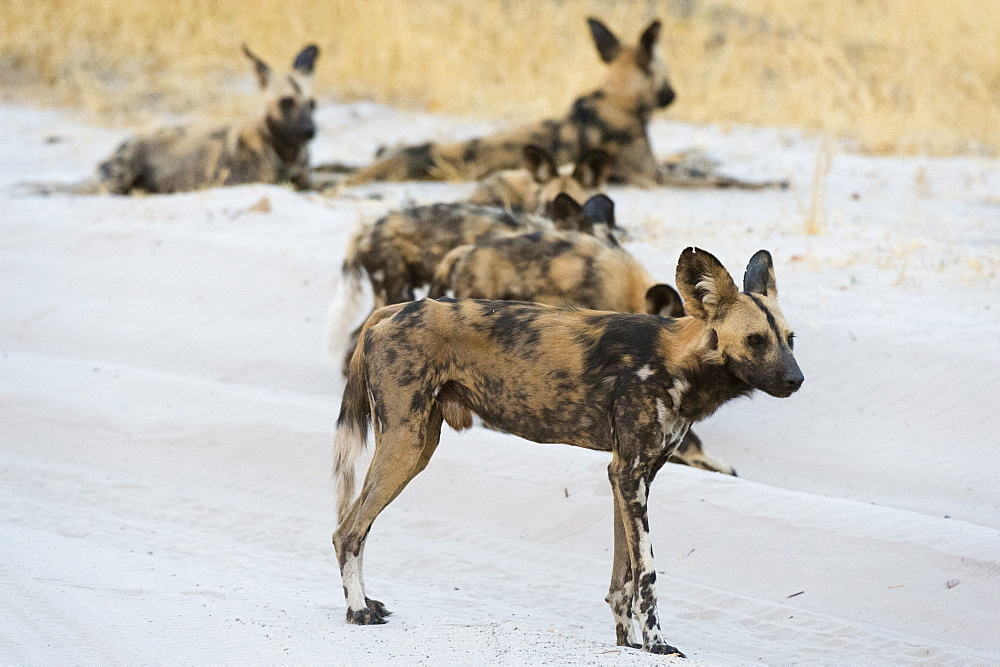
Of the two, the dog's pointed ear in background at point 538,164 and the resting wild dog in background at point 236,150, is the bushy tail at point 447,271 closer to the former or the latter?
the dog's pointed ear in background at point 538,164

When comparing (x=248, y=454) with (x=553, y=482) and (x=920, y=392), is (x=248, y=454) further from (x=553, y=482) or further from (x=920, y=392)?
(x=920, y=392)

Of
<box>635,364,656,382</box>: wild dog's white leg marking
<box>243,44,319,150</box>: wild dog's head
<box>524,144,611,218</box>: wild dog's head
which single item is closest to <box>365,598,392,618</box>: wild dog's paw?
<box>635,364,656,382</box>: wild dog's white leg marking

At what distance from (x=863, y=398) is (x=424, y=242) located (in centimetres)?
184

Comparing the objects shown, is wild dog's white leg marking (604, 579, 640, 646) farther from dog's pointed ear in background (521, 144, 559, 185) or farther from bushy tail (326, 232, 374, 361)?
dog's pointed ear in background (521, 144, 559, 185)

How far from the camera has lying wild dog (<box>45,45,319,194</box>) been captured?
819cm

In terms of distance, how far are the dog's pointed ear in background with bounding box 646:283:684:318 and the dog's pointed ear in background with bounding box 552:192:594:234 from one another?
0.96 meters

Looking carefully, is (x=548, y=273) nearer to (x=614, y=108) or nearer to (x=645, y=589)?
(x=645, y=589)

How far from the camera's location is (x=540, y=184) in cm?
654

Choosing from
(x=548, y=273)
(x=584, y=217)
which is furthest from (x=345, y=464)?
(x=584, y=217)

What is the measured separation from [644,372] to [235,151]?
20.0 feet

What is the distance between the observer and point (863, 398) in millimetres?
4715

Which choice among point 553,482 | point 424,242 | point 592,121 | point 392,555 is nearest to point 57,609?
point 392,555

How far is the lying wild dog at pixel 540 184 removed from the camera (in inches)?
246

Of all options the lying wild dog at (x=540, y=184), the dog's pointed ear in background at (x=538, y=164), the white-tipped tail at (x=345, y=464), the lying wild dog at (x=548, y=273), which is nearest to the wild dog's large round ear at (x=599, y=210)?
the lying wild dog at (x=548, y=273)
